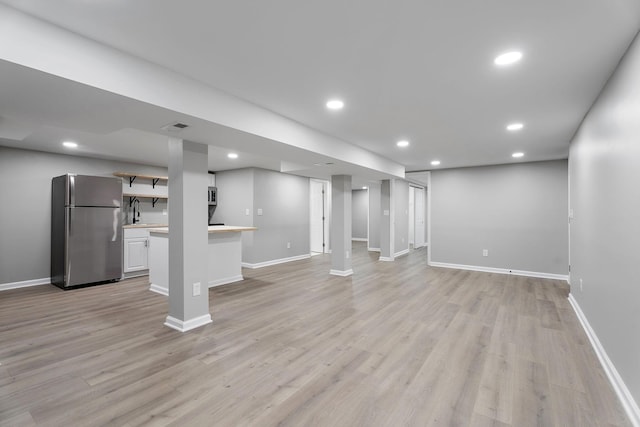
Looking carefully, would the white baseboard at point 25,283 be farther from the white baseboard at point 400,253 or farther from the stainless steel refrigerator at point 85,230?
the white baseboard at point 400,253

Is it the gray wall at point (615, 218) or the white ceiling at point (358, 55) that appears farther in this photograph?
the gray wall at point (615, 218)

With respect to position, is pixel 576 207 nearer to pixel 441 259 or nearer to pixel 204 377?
pixel 441 259

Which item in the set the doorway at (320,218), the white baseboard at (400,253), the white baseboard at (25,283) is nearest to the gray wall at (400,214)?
the white baseboard at (400,253)

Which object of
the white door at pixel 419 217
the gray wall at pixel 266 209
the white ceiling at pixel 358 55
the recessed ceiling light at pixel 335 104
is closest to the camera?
Result: the white ceiling at pixel 358 55

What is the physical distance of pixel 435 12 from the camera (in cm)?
156

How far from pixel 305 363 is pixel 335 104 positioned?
2.36 metres

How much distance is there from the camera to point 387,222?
745cm

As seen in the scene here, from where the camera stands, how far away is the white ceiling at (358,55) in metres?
1.56

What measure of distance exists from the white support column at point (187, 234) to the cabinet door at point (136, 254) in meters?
2.94

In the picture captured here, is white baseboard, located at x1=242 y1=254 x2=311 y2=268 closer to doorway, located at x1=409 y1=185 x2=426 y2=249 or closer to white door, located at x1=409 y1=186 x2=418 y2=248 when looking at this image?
white door, located at x1=409 y1=186 x2=418 y2=248

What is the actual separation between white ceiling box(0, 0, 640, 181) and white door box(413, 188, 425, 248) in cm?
673

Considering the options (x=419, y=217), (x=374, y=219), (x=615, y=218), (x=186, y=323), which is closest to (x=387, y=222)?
(x=374, y=219)

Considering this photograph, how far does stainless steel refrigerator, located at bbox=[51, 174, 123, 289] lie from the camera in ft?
15.6

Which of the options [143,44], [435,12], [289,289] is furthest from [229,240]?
[435,12]
